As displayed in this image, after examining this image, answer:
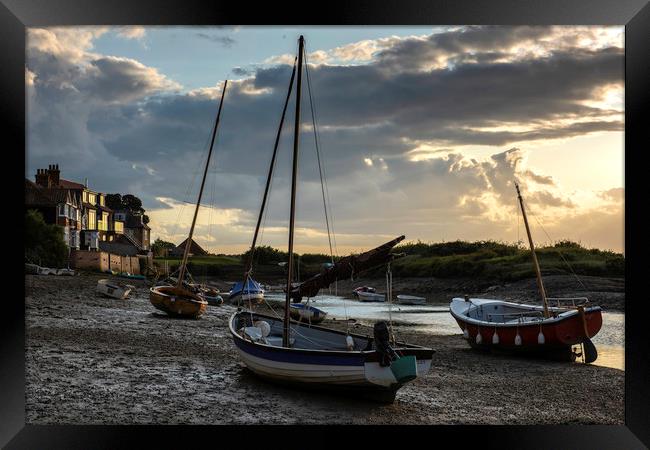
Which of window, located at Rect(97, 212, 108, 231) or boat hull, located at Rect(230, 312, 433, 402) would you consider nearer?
boat hull, located at Rect(230, 312, 433, 402)

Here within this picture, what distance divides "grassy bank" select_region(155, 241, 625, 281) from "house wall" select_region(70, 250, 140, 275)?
1.31 m

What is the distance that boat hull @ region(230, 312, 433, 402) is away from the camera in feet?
26.3

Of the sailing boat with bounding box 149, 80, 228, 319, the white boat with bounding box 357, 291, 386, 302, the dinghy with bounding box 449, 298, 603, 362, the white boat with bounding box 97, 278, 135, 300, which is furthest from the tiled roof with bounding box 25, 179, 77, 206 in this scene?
the white boat with bounding box 357, 291, 386, 302

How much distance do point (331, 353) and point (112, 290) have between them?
13.3 m

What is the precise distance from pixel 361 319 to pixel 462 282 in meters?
7.59

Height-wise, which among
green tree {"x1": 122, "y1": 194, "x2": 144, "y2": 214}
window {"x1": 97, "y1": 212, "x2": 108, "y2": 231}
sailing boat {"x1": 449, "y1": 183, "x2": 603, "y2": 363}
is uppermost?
green tree {"x1": 122, "y1": 194, "x2": 144, "y2": 214}

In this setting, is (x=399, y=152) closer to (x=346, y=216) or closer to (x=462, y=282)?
(x=346, y=216)

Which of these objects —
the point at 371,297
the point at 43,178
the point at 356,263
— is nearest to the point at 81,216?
the point at 43,178

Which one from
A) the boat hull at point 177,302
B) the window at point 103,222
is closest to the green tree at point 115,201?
the window at point 103,222

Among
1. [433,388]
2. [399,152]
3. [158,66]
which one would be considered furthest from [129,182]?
A: [433,388]

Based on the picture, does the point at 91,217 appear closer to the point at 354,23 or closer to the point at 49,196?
the point at 49,196

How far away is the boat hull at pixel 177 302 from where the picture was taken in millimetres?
17406

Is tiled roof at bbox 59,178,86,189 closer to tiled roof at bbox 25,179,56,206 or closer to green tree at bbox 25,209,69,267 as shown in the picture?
green tree at bbox 25,209,69,267

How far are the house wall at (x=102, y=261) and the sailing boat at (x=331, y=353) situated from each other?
38.6ft
